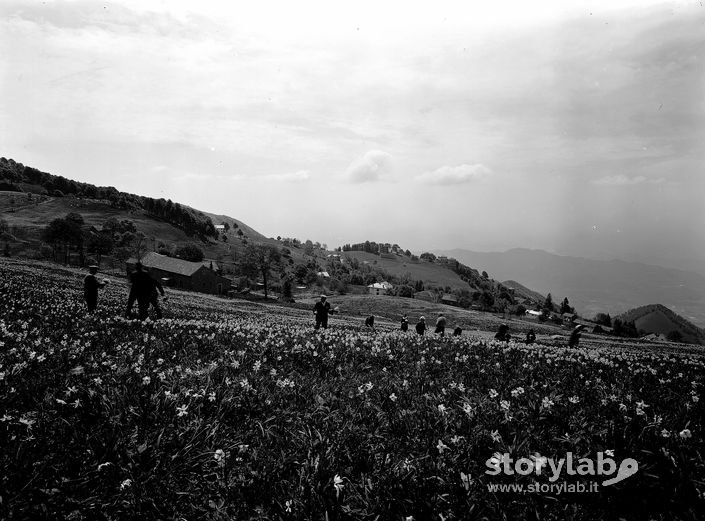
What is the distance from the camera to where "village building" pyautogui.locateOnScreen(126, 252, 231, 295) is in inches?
5192

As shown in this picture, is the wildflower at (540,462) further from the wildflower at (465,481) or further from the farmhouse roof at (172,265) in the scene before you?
the farmhouse roof at (172,265)

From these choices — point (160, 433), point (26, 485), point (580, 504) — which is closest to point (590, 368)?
point (580, 504)

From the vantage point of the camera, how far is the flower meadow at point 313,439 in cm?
346

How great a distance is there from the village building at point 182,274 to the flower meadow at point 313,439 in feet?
426

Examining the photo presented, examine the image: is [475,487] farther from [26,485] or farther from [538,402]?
[26,485]

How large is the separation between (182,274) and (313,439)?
140 meters

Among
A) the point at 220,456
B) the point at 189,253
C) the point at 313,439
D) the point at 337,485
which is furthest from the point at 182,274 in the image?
the point at 337,485

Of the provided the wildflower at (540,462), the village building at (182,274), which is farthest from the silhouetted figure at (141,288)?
the village building at (182,274)

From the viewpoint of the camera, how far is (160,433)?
4.53 meters

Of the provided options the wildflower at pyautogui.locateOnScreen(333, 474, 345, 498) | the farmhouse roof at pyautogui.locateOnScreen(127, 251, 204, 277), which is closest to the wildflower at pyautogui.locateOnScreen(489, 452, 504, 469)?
the wildflower at pyautogui.locateOnScreen(333, 474, 345, 498)

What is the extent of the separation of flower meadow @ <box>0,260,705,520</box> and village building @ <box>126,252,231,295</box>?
129971 mm

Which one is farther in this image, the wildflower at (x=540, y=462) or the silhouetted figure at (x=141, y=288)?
the silhouetted figure at (x=141, y=288)

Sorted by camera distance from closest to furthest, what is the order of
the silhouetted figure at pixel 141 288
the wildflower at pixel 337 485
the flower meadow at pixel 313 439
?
the flower meadow at pixel 313 439
the wildflower at pixel 337 485
the silhouetted figure at pixel 141 288

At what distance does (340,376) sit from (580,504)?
464 centimetres
